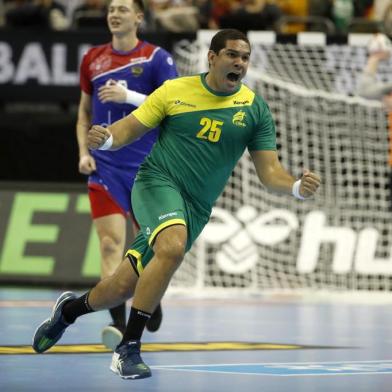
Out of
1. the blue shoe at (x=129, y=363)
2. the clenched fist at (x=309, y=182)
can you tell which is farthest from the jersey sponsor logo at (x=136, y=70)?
the blue shoe at (x=129, y=363)

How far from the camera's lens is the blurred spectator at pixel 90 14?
15.2 meters

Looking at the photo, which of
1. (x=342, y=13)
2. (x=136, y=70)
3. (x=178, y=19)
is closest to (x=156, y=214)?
(x=136, y=70)

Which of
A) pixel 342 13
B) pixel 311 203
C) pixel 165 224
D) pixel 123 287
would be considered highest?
pixel 342 13

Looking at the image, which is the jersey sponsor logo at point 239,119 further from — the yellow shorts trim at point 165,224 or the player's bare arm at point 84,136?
the player's bare arm at point 84,136

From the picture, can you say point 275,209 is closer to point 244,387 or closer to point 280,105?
point 280,105

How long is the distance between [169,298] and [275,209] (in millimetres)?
1740

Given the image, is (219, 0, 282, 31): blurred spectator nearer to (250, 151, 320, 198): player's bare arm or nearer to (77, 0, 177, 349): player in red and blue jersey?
(77, 0, 177, 349): player in red and blue jersey

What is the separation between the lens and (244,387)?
23.5 feet

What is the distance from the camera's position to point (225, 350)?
355 inches

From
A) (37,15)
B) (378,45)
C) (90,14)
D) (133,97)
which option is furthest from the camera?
(90,14)

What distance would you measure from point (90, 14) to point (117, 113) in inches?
268

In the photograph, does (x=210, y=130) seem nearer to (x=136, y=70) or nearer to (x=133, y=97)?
(x=133, y=97)

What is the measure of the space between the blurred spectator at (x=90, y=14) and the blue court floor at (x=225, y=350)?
3881 mm

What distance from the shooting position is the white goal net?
1400 cm
